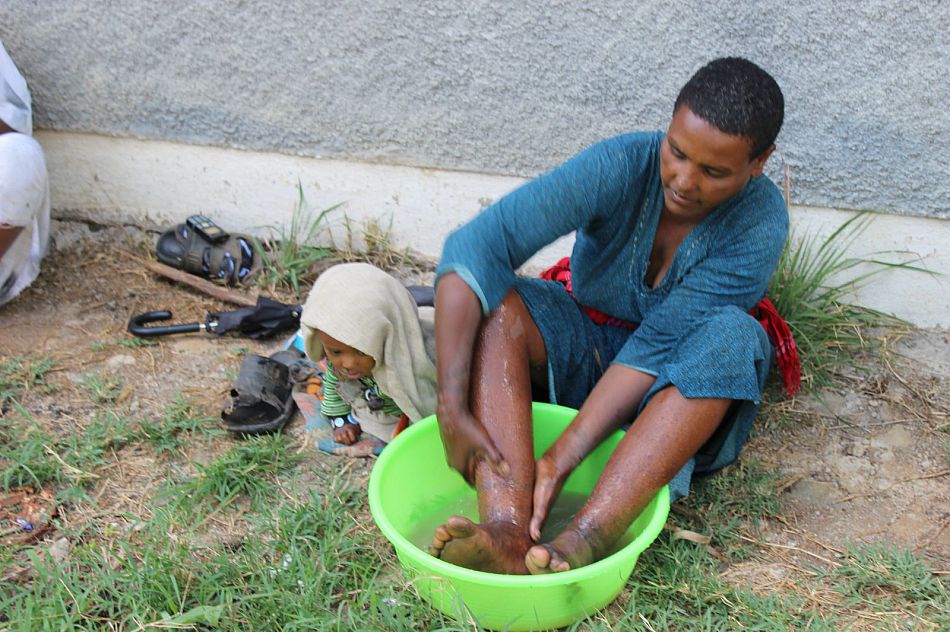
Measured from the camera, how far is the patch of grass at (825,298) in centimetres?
283

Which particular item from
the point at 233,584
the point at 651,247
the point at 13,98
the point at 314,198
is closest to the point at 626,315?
the point at 651,247

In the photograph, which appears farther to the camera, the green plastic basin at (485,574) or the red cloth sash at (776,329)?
the red cloth sash at (776,329)

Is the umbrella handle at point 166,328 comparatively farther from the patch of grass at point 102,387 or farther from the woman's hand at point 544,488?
the woman's hand at point 544,488

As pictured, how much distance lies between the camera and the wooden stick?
10.9ft

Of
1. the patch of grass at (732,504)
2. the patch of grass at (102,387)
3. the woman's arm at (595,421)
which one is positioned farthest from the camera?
the patch of grass at (102,387)

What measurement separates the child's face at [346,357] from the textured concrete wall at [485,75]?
3.27 ft

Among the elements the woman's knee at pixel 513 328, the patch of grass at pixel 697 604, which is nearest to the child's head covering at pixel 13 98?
the woman's knee at pixel 513 328

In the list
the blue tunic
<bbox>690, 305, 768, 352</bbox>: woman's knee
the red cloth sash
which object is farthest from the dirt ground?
<bbox>690, 305, 768, 352</bbox>: woman's knee

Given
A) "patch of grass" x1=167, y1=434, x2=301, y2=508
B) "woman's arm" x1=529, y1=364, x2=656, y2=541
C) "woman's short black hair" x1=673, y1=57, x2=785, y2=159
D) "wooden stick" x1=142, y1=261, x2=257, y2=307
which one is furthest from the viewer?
"wooden stick" x1=142, y1=261, x2=257, y2=307

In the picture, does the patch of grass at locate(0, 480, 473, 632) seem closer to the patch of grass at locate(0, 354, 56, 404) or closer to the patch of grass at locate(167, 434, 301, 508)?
the patch of grass at locate(167, 434, 301, 508)

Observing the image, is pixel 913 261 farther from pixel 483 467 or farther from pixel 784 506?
pixel 483 467

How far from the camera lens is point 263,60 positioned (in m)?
3.18

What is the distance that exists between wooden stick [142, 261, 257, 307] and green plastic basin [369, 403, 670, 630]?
49.9 inches

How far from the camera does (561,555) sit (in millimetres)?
1840
